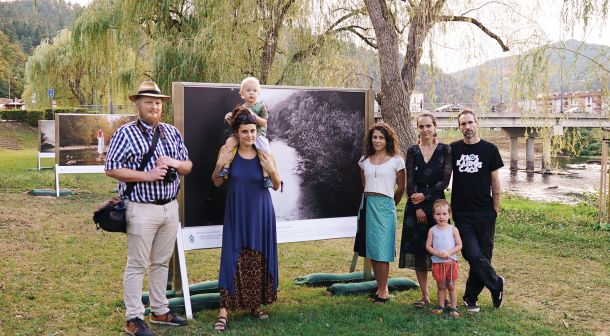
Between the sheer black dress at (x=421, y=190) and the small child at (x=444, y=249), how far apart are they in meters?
0.14

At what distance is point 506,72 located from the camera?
1139cm

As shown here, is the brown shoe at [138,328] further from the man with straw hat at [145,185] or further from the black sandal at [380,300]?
the black sandal at [380,300]

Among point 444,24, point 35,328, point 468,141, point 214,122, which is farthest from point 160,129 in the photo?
point 444,24

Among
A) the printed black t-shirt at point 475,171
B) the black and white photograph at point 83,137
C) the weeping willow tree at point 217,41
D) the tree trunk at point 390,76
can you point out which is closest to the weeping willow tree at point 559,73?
the tree trunk at point 390,76

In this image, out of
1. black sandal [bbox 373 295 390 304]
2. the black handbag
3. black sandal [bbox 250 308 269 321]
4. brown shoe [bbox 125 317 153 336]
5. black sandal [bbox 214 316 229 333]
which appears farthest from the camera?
black sandal [bbox 373 295 390 304]

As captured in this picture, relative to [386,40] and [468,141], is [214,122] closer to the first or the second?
[468,141]

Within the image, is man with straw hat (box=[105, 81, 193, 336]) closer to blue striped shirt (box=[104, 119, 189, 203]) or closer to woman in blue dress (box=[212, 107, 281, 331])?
blue striped shirt (box=[104, 119, 189, 203])

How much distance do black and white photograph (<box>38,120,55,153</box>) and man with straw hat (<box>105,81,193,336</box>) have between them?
16.0 meters

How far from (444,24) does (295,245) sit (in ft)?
18.4

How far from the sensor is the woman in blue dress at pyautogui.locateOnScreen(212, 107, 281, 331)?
462 centimetres

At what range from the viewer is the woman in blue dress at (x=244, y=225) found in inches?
182

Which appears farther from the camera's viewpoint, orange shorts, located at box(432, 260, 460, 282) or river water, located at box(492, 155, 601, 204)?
river water, located at box(492, 155, 601, 204)

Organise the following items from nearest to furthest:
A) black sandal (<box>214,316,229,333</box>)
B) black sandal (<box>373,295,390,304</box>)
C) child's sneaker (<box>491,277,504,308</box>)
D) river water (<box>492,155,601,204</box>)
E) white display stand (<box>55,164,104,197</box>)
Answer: black sandal (<box>214,316,229,333</box>)
child's sneaker (<box>491,277,504,308</box>)
black sandal (<box>373,295,390,304</box>)
white display stand (<box>55,164,104,197</box>)
river water (<box>492,155,601,204</box>)

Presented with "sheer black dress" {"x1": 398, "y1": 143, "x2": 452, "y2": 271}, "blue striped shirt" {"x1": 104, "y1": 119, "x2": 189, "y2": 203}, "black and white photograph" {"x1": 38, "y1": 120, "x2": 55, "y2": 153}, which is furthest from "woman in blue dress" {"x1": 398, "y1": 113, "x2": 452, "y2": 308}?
"black and white photograph" {"x1": 38, "y1": 120, "x2": 55, "y2": 153}
